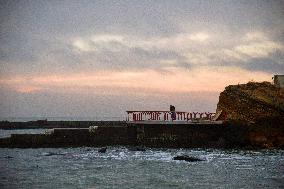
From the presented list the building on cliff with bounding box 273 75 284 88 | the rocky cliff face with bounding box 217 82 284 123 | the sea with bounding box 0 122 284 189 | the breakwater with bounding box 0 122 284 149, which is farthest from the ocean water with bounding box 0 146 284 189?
the building on cliff with bounding box 273 75 284 88

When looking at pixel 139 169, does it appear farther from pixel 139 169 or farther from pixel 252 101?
pixel 252 101

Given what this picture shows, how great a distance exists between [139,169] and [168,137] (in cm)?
1710

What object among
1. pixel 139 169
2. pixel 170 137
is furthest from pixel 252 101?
pixel 139 169

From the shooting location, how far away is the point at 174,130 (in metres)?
48.9

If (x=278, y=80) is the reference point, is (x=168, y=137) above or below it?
below

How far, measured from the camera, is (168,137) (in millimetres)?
49375

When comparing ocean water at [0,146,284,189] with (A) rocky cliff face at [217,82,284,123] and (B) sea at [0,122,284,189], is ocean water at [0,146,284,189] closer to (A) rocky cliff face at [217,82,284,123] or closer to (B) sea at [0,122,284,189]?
(B) sea at [0,122,284,189]

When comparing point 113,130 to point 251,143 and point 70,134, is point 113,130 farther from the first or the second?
point 251,143

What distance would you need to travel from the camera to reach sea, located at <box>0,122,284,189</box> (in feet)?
88.8

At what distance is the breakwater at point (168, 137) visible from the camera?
158ft

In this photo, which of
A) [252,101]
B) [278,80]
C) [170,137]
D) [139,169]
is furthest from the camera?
[278,80]

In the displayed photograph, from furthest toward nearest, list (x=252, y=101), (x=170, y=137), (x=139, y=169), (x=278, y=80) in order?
(x=278, y=80)
(x=252, y=101)
(x=170, y=137)
(x=139, y=169)

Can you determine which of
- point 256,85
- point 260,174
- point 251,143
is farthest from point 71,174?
point 256,85

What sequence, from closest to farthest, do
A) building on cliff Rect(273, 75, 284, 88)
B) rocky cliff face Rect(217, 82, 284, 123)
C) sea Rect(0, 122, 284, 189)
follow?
sea Rect(0, 122, 284, 189) → rocky cliff face Rect(217, 82, 284, 123) → building on cliff Rect(273, 75, 284, 88)
